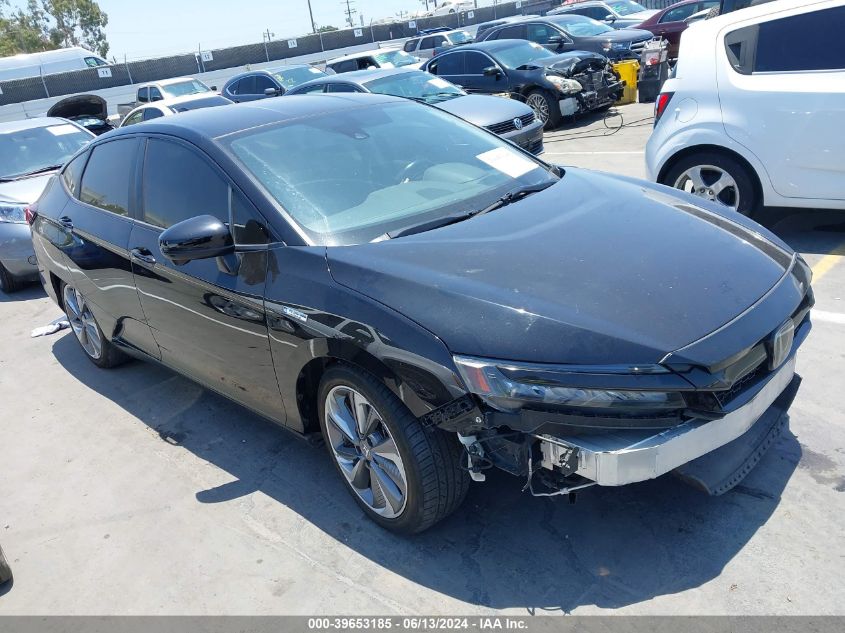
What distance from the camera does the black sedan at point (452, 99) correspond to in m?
9.12

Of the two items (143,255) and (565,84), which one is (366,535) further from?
(565,84)

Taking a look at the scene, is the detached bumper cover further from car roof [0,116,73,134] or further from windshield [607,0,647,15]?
windshield [607,0,647,15]

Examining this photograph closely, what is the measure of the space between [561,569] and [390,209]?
171 centimetres

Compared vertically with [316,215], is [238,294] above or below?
below

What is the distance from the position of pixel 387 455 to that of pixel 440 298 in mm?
713

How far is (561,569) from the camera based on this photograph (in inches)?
108

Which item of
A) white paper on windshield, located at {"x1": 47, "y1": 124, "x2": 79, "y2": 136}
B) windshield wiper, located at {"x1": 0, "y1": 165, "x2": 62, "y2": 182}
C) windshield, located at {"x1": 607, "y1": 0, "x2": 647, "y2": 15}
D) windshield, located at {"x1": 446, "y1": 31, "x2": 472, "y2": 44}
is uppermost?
windshield, located at {"x1": 607, "y1": 0, "x2": 647, "y2": 15}

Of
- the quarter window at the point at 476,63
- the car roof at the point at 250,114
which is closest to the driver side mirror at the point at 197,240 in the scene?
the car roof at the point at 250,114

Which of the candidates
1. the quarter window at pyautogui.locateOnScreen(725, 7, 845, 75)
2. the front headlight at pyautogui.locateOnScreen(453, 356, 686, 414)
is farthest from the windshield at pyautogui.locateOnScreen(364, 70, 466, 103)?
the front headlight at pyautogui.locateOnScreen(453, 356, 686, 414)

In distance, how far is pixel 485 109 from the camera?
9438 millimetres

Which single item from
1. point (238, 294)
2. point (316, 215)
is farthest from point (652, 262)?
point (238, 294)

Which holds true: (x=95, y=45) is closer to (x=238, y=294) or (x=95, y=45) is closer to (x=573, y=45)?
(x=573, y=45)

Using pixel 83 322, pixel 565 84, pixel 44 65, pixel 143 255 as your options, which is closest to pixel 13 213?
pixel 83 322

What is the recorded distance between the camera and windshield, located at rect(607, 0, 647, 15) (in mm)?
22391
